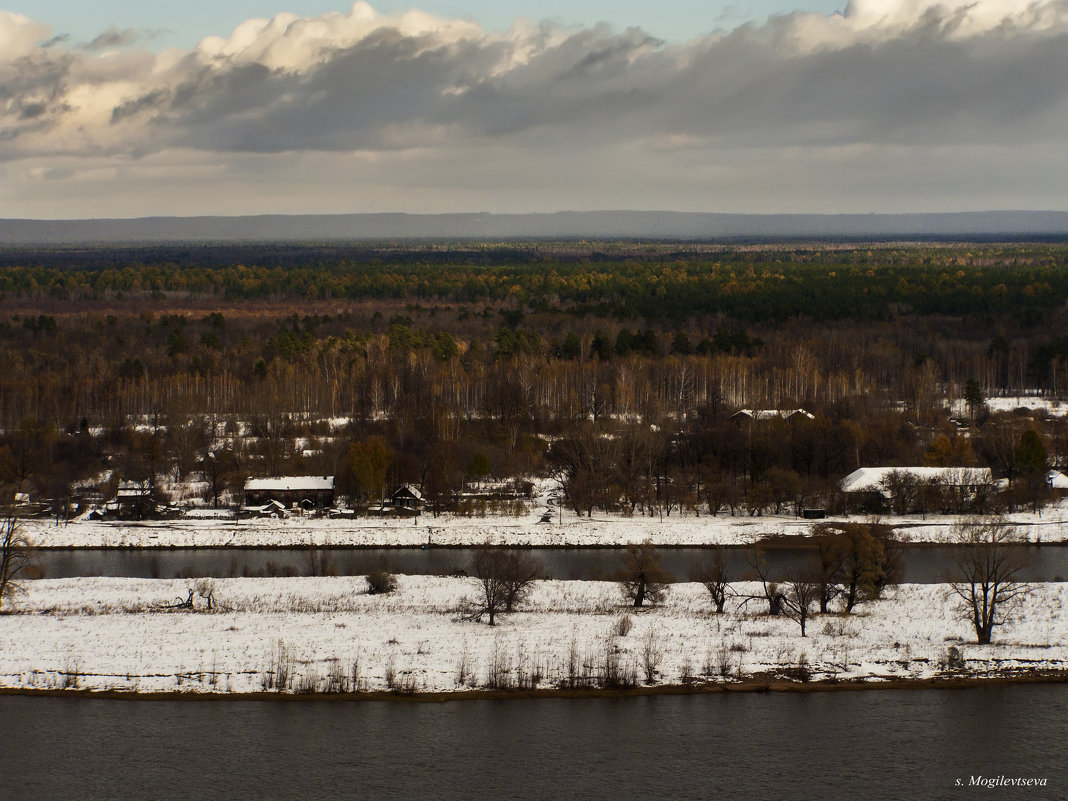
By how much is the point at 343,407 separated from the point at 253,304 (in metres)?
46.1

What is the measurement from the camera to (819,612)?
23078mm

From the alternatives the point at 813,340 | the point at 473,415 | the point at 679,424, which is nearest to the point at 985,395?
the point at 813,340

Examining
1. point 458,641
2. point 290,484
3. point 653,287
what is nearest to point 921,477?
point 458,641

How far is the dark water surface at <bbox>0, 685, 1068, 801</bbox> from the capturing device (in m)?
15.9

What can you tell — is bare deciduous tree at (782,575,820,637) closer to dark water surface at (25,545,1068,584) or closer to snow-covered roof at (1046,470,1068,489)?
dark water surface at (25,545,1068,584)

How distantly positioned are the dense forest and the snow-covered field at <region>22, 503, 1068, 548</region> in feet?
5.66

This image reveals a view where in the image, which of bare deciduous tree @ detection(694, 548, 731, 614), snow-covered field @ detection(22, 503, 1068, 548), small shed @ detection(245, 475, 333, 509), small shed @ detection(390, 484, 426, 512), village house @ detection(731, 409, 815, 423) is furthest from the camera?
village house @ detection(731, 409, 815, 423)

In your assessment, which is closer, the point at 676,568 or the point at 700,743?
the point at 700,743

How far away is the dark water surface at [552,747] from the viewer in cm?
1589

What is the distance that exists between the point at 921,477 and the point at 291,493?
1845 centimetres

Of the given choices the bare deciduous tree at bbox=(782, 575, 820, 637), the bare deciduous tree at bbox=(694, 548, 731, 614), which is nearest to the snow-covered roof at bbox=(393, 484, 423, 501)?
the bare deciduous tree at bbox=(694, 548, 731, 614)

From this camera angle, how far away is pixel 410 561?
28.8 m

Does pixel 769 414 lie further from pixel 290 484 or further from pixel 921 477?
pixel 290 484

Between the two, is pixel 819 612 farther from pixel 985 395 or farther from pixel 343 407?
pixel 985 395
